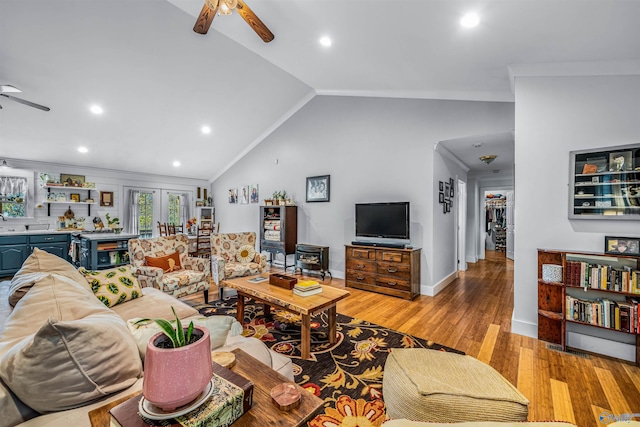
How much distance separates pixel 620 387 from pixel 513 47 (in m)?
2.82

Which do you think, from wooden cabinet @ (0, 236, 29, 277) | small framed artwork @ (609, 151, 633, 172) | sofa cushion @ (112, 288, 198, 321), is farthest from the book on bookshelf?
wooden cabinet @ (0, 236, 29, 277)

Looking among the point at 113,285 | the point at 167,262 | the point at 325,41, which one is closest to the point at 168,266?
the point at 167,262

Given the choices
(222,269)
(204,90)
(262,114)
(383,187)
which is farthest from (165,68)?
(383,187)

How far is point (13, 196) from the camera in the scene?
5.53 metres

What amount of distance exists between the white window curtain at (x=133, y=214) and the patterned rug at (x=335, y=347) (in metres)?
5.11

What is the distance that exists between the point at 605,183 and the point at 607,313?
1.13 m

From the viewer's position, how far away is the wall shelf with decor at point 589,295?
2.27m

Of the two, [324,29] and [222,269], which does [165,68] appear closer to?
[324,29]

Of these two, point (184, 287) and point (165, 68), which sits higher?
point (165, 68)

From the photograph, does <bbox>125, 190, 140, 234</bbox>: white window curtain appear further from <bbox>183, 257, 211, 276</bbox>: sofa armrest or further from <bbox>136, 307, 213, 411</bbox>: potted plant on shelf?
<bbox>136, 307, 213, 411</bbox>: potted plant on shelf

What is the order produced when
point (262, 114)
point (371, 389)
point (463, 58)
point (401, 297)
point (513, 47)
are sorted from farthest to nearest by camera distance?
point (262, 114) < point (401, 297) < point (463, 58) < point (513, 47) < point (371, 389)

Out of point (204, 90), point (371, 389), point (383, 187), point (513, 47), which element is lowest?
point (371, 389)

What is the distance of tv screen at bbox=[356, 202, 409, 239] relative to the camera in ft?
13.8

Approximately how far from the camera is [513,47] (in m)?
2.41
